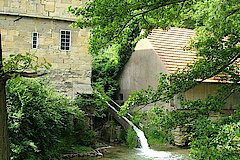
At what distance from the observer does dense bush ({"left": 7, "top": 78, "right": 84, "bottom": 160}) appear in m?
9.40

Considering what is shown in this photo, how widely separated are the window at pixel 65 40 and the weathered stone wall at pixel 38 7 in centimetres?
63

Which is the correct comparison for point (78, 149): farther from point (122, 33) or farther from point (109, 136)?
point (122, 33)

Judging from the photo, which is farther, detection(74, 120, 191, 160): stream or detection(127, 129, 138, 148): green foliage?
detection(127, 129, 138, 148): green foliage

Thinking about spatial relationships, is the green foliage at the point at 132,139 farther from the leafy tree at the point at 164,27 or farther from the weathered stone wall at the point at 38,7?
the leafy tree at the point at 164,27

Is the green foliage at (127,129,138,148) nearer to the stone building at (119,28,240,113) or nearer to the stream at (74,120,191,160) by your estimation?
the stream at (74,120,191,160)

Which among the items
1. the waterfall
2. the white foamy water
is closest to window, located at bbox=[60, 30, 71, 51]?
the waterfall

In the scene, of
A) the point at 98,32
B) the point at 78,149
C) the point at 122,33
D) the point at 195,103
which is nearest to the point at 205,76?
the point at 195,103

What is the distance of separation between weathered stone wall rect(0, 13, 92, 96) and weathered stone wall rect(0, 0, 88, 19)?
0.70 ft

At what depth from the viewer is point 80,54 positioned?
14.9m

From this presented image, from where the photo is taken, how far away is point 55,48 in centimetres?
1445

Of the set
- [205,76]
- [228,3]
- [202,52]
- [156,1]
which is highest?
[228,3]

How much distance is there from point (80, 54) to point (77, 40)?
0.58 meters

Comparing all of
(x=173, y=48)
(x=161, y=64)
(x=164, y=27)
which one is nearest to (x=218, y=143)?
(x=164, y=27)

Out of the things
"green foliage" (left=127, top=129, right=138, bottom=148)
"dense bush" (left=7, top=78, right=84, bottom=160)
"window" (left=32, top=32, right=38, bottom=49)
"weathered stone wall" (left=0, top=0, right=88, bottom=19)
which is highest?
"weathered stone wall" (left=0, top=0, right=88, bottom=19)
